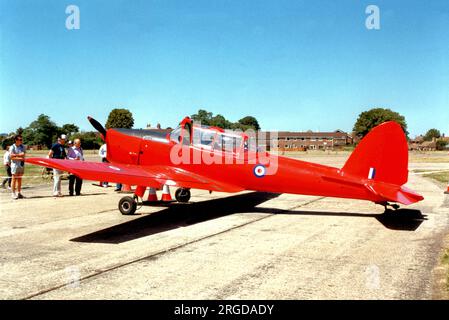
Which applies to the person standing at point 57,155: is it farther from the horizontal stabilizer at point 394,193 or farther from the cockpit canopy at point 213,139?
the horizontal stabilizer at point 394,193

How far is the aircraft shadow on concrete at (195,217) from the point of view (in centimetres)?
807

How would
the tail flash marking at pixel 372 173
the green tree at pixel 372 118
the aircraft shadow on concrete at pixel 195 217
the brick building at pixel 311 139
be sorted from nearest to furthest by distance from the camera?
the aircraft shadow on concrete at pixel 195 217 → the tail flash marking at pixel 372 173 → the green tree at pixel 372 118 → the brick building at pixel 311 139

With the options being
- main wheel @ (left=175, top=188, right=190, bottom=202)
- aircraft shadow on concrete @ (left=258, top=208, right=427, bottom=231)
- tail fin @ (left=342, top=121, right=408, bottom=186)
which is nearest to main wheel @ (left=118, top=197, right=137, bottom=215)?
main wheel @ (left=175, top=188, right=190, bottom=202)

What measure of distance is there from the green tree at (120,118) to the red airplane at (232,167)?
10418 centimetres

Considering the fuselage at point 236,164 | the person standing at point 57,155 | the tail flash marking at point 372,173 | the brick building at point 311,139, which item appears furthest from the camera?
the brick building at point 311,139

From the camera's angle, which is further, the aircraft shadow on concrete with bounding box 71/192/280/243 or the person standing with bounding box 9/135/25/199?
the person standing with bounding box 9/135/25/199

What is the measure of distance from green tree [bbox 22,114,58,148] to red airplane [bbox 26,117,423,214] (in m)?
109

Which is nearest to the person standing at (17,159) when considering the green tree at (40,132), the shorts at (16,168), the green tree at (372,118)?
the shorts at (16,168)

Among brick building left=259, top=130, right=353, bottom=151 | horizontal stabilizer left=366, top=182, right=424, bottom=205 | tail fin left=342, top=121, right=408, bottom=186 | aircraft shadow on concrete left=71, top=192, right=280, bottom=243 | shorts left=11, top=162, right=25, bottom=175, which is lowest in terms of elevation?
aircraft shadow on concrete left=71, top=192, right=280, bottom=243

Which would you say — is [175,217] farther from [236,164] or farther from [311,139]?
[311,139]

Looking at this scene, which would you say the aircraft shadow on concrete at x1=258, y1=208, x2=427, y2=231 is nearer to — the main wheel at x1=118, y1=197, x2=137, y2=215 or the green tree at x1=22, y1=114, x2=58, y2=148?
the main wheel at x1=118, y1=197, x2=137, y2=215

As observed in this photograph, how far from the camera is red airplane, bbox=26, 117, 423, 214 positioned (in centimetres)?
898
